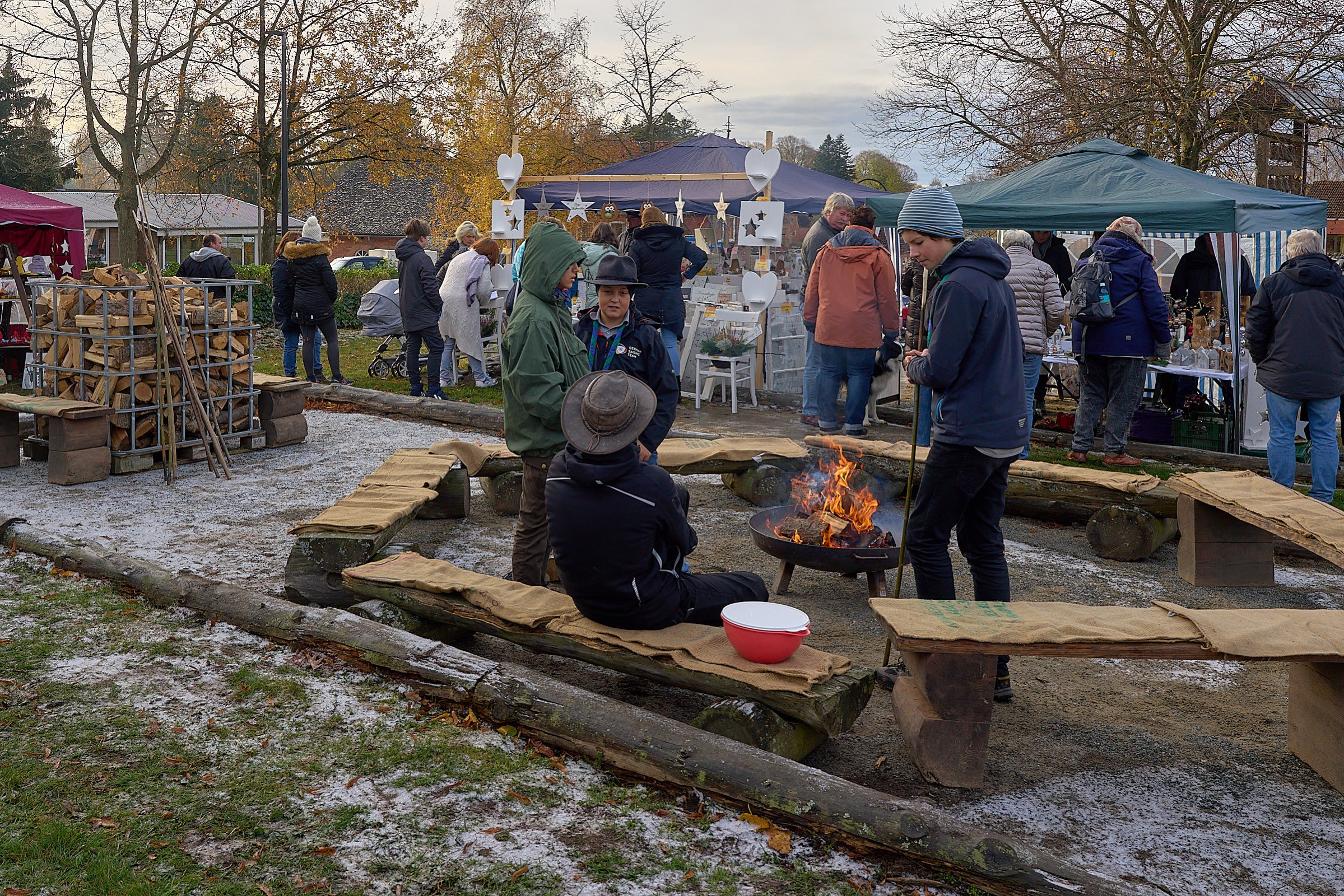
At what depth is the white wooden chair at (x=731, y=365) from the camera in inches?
458

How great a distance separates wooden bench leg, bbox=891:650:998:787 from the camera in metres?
3.59

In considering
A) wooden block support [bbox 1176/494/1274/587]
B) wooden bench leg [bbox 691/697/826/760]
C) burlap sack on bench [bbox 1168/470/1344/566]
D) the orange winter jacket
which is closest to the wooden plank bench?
wooden bench leg [bbox 691/697/826/760]

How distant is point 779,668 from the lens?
12.0 feet

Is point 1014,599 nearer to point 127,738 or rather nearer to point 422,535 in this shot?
point 422,535

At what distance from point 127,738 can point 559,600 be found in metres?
1.69

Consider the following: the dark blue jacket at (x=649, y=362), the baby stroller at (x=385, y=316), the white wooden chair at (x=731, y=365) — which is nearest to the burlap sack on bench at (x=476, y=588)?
the dark blue jacket at (x=649, y=362)

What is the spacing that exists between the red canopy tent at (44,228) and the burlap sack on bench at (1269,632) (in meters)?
15.3

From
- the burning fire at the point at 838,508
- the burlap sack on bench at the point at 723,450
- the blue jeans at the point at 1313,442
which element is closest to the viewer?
the burning fire at the point at 838,508

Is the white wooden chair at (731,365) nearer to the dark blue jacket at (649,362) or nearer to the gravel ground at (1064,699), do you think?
the gravel ground at (1064,699)

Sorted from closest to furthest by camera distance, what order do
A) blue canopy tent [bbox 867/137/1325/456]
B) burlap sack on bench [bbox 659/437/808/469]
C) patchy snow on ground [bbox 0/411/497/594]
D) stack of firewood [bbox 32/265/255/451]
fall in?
patchy snow on ground [bbox 0/411/497/594]
burlap sack on bench [bbox 659/437/808/469]
stack of firewood [bbox 32/265/255/451]
blue canopy tent [bbox 867/137/1325/456]

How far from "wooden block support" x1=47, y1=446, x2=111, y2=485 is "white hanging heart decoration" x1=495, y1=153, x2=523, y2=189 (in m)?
6.90

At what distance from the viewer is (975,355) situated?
4.24 meters

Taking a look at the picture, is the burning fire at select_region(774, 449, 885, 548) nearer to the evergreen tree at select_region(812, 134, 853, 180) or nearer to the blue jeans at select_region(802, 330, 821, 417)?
the blue jeans at select_region(802, 330, 821, 417)

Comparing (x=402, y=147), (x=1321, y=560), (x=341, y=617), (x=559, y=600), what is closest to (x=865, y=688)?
(x=559, y=600)
